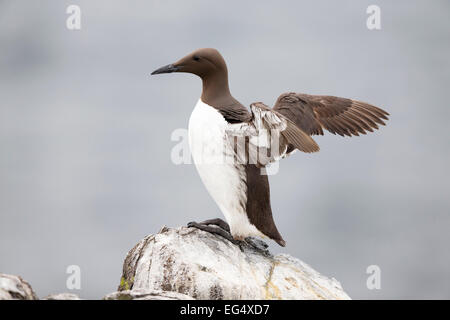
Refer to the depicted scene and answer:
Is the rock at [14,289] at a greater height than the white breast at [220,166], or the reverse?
the white breast at [220,166]

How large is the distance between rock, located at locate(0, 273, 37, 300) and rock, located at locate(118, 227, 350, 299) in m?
1.00

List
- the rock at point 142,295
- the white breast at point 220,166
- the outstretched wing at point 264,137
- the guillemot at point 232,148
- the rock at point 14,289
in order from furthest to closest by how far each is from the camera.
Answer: the white breast at point 220,166, the guillemot at point 232,148, the outstretched wing at point 264,137, the rock at point 142,295, the rock at point 14,289

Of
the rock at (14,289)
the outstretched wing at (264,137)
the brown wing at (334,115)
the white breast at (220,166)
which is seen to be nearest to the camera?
the rock at (14,289)

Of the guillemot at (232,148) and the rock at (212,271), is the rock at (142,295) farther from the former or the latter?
the guillemot at (232,148)

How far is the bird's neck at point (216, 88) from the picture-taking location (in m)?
7.39

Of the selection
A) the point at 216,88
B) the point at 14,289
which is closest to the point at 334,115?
the point at 216,88

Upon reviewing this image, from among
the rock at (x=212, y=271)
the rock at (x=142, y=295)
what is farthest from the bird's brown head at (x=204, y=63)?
the rock at (x=142, y=295)

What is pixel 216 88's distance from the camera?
743 cm

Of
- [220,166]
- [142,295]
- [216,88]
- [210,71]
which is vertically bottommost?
[142,295]

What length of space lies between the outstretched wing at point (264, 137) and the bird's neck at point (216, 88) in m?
0.57

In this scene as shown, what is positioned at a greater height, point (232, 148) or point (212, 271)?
point (232, 148)

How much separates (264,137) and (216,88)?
1.00 metres

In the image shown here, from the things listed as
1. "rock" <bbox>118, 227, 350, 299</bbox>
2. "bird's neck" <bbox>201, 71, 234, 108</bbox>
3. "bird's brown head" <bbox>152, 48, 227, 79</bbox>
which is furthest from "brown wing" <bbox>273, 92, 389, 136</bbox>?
"rock" <bbox>118, 227, 350, 299</bbox>

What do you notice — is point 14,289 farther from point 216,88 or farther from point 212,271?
point 216,88
